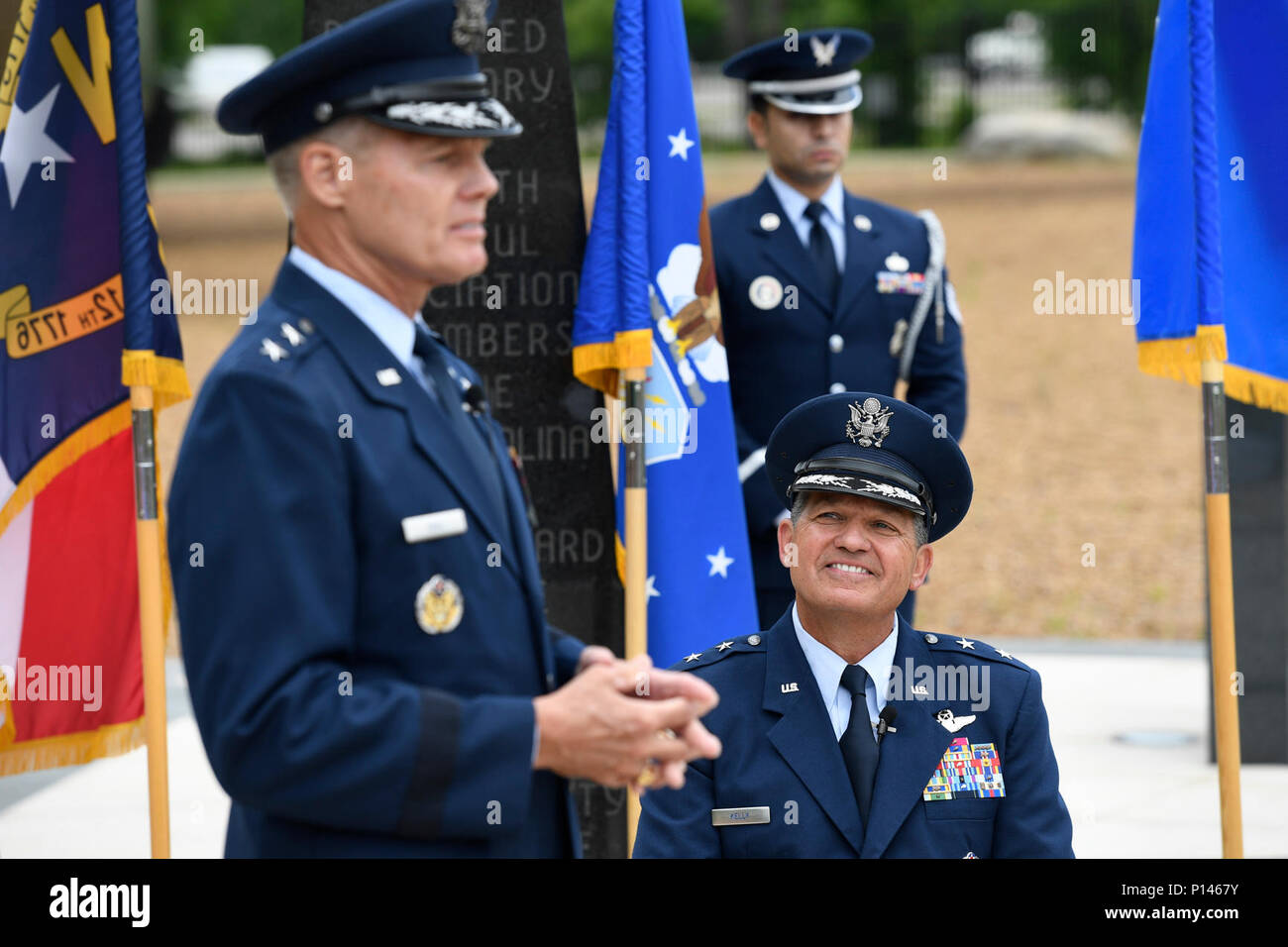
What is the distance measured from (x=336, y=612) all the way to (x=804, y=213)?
3.42 metres

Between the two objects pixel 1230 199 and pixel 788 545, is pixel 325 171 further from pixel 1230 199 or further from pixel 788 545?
pixel 1230 199

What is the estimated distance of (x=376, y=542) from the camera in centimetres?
203

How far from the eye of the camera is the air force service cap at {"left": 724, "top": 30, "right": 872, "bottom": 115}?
5.04 m

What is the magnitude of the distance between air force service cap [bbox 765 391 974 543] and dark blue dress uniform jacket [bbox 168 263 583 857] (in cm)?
125

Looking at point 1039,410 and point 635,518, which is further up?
point 1039,410

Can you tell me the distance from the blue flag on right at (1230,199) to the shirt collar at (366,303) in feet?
9.53

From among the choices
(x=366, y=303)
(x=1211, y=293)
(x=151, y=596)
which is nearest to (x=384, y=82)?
(x=366, y=303)

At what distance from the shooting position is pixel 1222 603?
454cm

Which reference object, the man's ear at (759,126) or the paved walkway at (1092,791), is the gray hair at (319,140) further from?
the paved walkway at (1092,791)

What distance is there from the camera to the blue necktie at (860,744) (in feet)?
10.1

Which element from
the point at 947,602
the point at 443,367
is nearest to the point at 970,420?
the point at 947,602

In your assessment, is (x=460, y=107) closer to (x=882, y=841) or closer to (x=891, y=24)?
(x=882, y=841)

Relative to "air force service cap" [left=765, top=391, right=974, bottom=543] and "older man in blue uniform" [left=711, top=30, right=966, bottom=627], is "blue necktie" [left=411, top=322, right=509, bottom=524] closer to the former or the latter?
"air force service cap" [left=765, top=391, right=974, bottom=543]

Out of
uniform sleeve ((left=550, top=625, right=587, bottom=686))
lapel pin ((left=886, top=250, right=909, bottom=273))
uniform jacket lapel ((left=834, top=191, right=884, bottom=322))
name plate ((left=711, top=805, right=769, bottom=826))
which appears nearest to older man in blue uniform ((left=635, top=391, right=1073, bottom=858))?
name plate ((left=711, top=805, right=769, bottom=826))
